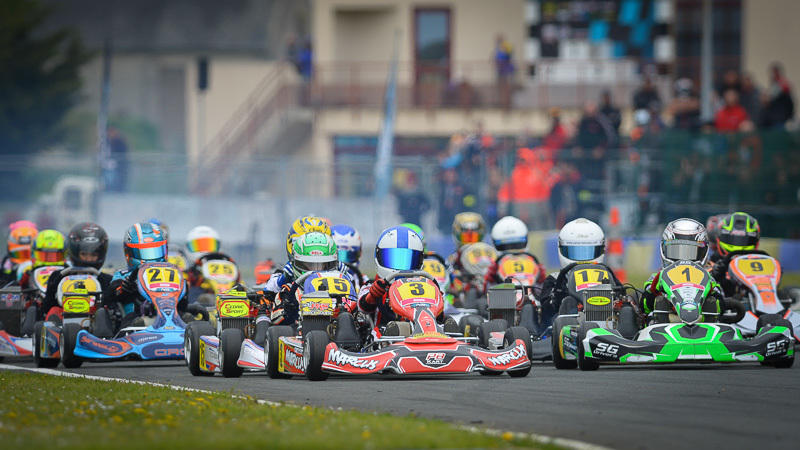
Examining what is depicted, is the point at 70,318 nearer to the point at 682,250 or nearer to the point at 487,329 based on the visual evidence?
the point at 487,329

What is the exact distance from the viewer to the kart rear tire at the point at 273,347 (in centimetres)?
1220

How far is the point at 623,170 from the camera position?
24.6 metres

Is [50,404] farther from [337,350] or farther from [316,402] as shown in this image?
[337,350]

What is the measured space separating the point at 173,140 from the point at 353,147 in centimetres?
1467

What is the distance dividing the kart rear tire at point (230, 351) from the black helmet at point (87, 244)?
3.62 meters

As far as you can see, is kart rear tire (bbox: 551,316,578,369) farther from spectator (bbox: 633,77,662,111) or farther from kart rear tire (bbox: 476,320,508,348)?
spectator (bbox: 633,77,662,111)

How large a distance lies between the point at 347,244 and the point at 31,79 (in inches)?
1029

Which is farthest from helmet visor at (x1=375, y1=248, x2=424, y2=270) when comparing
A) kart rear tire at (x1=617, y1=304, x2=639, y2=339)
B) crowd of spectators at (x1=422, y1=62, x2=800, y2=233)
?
crowd of spectators at (x1=422, y1=62, x2=800, y2=233)

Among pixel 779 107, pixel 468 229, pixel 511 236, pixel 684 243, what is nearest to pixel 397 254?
pixel 684 243

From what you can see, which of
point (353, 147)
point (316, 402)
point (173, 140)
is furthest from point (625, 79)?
point (316, 402)

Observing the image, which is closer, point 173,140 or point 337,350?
point 337,350

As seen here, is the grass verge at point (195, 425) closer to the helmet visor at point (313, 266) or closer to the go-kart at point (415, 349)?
the go-kart at point (415, 349)

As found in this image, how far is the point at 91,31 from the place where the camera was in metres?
53.1

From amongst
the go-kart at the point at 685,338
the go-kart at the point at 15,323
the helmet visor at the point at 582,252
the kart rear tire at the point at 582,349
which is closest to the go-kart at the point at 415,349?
the kart rear tire at the point at 582,349
